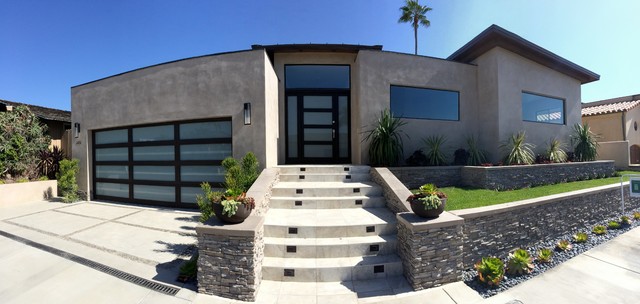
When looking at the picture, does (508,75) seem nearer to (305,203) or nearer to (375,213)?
(375,213)

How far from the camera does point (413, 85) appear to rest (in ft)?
29.2

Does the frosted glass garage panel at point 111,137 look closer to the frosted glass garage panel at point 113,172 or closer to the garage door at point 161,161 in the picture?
the garage door at point 161,161

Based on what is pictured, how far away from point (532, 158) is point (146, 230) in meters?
13.3

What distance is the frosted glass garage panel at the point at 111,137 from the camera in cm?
905

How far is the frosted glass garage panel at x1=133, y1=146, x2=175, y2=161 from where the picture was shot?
8.12 metres

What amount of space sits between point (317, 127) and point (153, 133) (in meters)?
5.87

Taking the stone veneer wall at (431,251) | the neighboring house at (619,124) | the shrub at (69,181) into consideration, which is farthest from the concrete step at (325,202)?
the neighboring house at (619,124)

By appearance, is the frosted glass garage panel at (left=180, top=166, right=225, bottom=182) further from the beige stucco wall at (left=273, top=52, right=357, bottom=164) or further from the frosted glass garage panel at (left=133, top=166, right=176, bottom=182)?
the beige stucco wall at (left=273, top=52, right=357, bottom=164)

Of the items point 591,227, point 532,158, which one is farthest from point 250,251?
point 532,158

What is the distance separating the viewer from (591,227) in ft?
21.4

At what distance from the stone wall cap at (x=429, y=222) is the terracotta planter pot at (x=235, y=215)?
2650 millimetres

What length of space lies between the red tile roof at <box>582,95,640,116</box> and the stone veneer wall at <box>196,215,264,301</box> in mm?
22671

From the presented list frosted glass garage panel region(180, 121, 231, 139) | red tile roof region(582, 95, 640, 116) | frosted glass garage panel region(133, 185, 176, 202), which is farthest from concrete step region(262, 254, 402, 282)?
red tile roof region(582, 95, 640, 116)

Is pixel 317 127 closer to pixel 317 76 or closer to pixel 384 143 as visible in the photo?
pixel 317 76
